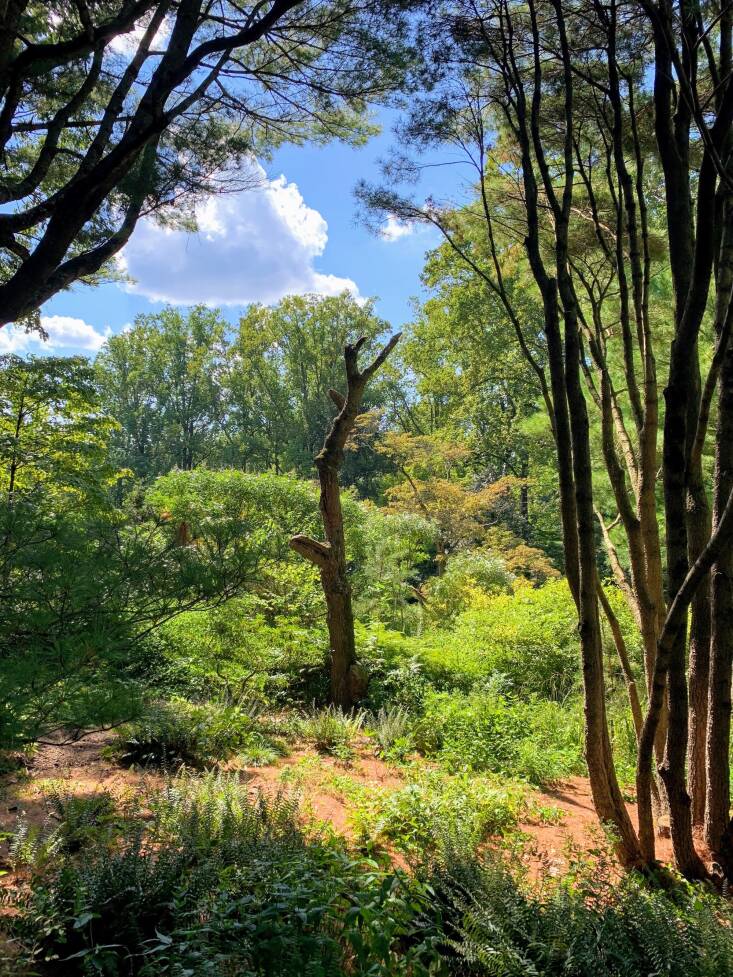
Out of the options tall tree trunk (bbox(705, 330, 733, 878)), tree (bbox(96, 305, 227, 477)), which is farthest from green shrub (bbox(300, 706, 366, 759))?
tree (bbox(96, 305, 227, 477))

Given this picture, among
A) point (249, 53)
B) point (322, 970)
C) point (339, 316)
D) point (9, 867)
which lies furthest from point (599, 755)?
point (339, 316)

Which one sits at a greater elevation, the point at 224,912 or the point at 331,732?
the point at 224,912

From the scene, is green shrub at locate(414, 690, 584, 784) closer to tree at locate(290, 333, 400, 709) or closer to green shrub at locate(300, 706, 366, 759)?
green shrub at locate(300, 706, 366, 759)

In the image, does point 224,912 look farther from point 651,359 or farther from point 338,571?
point 338,571

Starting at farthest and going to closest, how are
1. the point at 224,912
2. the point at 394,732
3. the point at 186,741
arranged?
1. the point at 394,732
2. the point at 186,741
3. the point at 224,912

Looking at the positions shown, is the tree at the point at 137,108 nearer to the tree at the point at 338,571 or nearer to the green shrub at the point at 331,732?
the tree at the point at 338,571

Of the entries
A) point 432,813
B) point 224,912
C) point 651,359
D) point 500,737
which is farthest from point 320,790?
point 651,359

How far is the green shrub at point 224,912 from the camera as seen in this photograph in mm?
1606

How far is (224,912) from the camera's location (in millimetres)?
1795

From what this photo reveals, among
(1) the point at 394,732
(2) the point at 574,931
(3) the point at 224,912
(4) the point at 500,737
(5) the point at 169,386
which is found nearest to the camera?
(3) the point at 224,912

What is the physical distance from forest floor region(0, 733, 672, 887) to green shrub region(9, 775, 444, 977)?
54 cm

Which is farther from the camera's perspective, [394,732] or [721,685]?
[394,732]

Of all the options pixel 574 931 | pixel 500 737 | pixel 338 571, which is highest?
pixel 338 571

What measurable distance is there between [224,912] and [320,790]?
2.00 meters
